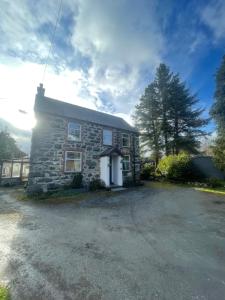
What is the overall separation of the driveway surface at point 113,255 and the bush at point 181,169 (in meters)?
9.04

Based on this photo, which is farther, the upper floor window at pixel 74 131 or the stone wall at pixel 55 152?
the upper floor window at pixel 74 131

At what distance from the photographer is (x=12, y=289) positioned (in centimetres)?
289

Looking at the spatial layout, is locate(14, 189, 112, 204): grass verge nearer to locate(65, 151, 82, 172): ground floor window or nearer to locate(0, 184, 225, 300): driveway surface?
locate(65, 151, 82, 172): ground floor window

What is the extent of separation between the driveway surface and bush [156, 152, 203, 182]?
904cm

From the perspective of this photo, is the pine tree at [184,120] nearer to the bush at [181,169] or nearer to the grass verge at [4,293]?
the bush at [181,169]

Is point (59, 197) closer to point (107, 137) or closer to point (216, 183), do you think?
point (107, 137)

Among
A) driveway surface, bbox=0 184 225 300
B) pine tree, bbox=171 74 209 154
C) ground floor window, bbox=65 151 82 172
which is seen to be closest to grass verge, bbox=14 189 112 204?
ground floor window, bbox=65 151 82 172

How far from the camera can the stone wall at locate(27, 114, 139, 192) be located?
1184cm

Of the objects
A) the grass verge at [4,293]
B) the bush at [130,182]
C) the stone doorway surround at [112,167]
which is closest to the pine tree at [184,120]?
the bush at [130,182]

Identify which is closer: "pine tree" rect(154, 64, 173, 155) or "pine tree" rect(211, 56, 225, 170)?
"pine tree" rect(211, 56, 225, 170)

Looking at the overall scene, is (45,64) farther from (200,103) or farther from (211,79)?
(200,103)

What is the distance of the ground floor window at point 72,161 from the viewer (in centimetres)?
1315

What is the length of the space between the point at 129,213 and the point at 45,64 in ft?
31.3

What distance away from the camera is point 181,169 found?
53.3 feet
